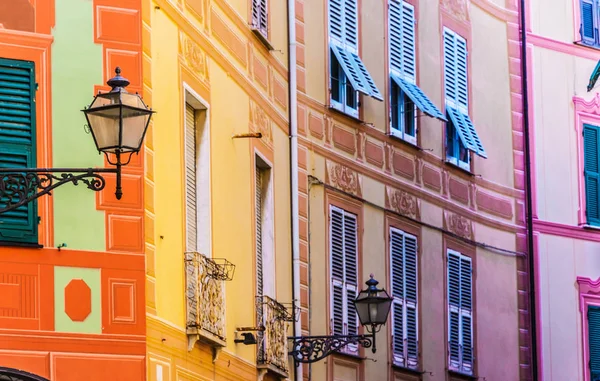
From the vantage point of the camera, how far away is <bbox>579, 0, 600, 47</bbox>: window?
3148 centimetres

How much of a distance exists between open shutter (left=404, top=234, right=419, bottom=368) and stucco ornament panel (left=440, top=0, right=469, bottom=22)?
4.24 metres

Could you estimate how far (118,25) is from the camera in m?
15.8

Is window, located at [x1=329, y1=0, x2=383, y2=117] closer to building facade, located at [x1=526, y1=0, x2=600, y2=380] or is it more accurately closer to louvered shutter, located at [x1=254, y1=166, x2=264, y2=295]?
louvered shutter, located at [x1=254, y1=166, x2=264, y2=295]

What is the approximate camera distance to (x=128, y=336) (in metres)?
15.2

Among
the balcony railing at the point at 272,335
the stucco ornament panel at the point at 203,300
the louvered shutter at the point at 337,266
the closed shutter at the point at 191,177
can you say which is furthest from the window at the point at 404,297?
the closed shutter at the point at 191,177

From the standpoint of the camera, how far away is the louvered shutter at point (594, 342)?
30234 millimetres

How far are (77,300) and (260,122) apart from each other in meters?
5.93

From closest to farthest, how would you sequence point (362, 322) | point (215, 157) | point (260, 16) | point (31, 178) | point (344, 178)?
point (31, 178) < point (215, 157) < point (362, 322) < point (260, 16) < point (344, 178)

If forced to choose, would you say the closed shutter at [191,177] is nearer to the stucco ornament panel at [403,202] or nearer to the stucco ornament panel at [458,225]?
the stucco ornament panel at [403,202]

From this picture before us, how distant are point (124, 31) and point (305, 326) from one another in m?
7.17

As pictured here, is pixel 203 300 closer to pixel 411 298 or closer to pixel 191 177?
pixel 191 177

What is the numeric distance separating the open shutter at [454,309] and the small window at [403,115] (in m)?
2.09

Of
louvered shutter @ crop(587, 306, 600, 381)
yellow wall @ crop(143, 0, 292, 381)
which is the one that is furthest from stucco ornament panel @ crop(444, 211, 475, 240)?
yellow wall @ crop(143, 0, 292, 381)

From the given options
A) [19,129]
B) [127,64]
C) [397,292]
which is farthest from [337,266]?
[19,129]
